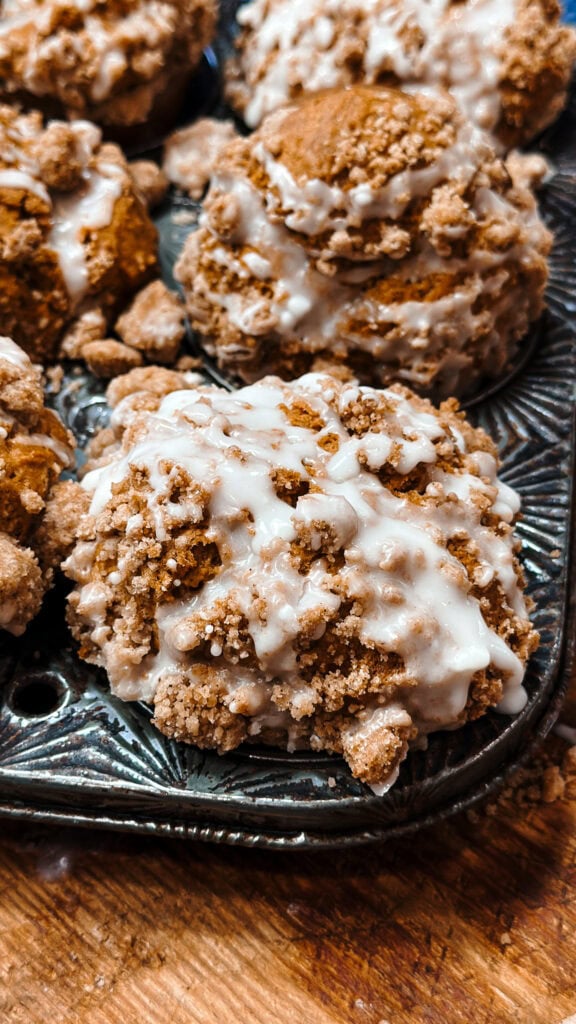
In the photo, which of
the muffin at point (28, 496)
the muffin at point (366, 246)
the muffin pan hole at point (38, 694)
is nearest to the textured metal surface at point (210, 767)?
the muffin pan hole at point (38, 694)

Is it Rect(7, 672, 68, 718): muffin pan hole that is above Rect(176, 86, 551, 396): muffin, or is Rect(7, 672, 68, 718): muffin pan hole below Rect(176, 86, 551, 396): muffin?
below

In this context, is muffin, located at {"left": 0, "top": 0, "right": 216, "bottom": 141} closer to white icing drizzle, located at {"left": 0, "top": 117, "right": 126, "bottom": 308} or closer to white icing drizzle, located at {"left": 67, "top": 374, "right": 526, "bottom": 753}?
white icing drizzle, located at {"left": 0, "top": 117, "right": 126, "bottom": 308}

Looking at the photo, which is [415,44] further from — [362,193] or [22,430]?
[22,430]

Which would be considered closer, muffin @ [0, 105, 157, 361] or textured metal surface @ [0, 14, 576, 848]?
textured metal surface @ [0, 14, 576, 848]

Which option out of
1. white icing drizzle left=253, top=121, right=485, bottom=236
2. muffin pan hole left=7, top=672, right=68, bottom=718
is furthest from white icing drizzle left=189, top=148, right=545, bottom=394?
muffin pan hole left=7, top=672, right=68, bottom=718

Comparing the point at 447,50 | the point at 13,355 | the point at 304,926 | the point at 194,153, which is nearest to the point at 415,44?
the point at 447,50

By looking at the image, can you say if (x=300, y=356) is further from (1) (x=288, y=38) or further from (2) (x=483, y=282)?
(1) (x=288, y=38)

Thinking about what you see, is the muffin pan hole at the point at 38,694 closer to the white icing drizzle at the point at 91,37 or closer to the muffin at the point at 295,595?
the muffin at the point at 295,595
